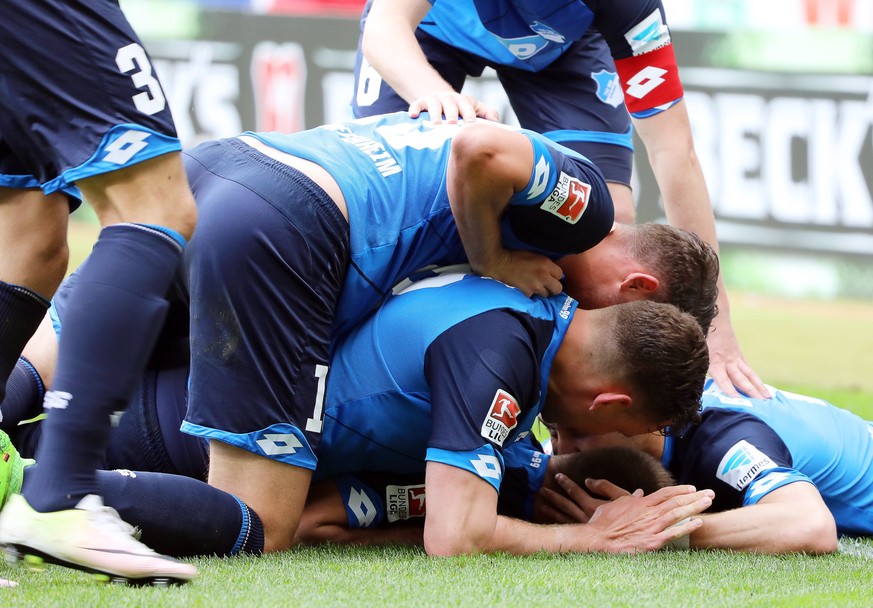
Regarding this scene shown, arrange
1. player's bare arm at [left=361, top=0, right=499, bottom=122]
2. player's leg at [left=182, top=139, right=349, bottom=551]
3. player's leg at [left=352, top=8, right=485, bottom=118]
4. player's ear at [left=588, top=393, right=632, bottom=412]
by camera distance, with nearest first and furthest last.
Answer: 1. player's leg at [left=182, top=139, right=349, bottom=551]
2. player's ear at [left=588, top=393, right=632, bottom=412]
3. player's bare arm at [left=361, top=0, right=499, bottom=122]
4. player's leg at [left=352, top=8, right=485, bottom=118]

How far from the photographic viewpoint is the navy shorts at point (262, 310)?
236 centimetres

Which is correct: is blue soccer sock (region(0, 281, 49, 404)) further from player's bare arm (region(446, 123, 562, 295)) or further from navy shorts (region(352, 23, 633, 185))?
navy shorts (region(352, 23, 633, 185))

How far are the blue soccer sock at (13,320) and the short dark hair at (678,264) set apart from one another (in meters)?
1.38

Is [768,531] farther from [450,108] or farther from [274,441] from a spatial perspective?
[450,108]

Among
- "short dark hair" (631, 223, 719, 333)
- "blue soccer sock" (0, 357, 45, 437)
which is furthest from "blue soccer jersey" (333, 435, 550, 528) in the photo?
"blue soccer sock" (0, 357, 45, 437)

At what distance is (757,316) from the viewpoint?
307 inches

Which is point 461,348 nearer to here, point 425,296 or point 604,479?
point 425,296

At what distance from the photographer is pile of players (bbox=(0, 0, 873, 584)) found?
187 cm

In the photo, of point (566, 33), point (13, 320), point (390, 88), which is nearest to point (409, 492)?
point (13, 320)

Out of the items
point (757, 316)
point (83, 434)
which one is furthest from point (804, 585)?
point (757, 316)

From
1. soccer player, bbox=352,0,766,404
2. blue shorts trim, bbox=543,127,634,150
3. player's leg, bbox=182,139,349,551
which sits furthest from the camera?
blue shorts trim, bbox=543,127,634,150

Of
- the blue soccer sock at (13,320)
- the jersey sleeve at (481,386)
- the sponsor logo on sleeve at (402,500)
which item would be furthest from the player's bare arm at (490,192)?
the blue soccer sock at (13,320)

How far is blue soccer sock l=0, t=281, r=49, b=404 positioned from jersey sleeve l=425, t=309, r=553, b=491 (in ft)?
2.61

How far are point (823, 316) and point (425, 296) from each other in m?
5.97
